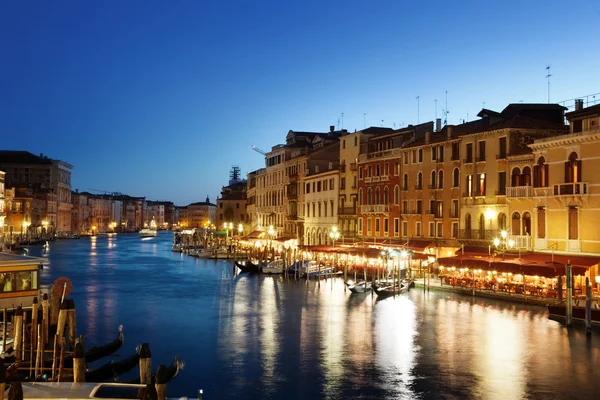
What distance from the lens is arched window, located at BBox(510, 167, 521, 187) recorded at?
102 ft

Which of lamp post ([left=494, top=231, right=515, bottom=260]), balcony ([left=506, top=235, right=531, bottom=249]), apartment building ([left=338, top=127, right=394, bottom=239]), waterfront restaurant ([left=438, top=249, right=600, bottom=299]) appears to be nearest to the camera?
waterfront restaurant ([left=438, top=249, right=600, bottom=299])

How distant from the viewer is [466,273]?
33375 millimetres

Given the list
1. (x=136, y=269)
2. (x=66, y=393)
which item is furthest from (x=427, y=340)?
(x=136, y=269)

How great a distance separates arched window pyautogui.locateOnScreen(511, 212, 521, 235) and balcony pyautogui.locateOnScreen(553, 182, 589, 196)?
11.6 feet

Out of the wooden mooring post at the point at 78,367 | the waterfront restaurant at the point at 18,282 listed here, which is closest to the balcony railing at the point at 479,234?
the waterfront restaurant at the point at 18,282

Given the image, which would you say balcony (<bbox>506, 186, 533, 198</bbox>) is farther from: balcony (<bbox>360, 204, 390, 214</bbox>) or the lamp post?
balcony (<bbox>360, 204, 390, 214</bbox>)

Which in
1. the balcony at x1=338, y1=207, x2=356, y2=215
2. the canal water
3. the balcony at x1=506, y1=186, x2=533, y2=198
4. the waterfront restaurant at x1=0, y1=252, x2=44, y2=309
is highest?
the balcony at x1=506, y1=186, x2=533, y2=198

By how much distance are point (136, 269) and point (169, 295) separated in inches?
741

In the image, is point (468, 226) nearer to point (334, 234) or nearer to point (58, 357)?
point (334, 234)

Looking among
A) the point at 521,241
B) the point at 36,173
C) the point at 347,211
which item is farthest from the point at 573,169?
the point at 36,173

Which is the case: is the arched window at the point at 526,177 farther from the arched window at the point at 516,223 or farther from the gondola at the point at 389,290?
the gondola at the point at 389,290

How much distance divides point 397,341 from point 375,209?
2318 cm

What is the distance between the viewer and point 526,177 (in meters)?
30.7

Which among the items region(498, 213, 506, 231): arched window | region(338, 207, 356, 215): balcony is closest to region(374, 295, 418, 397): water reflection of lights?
region(498, 213, 506, 231): arched window
